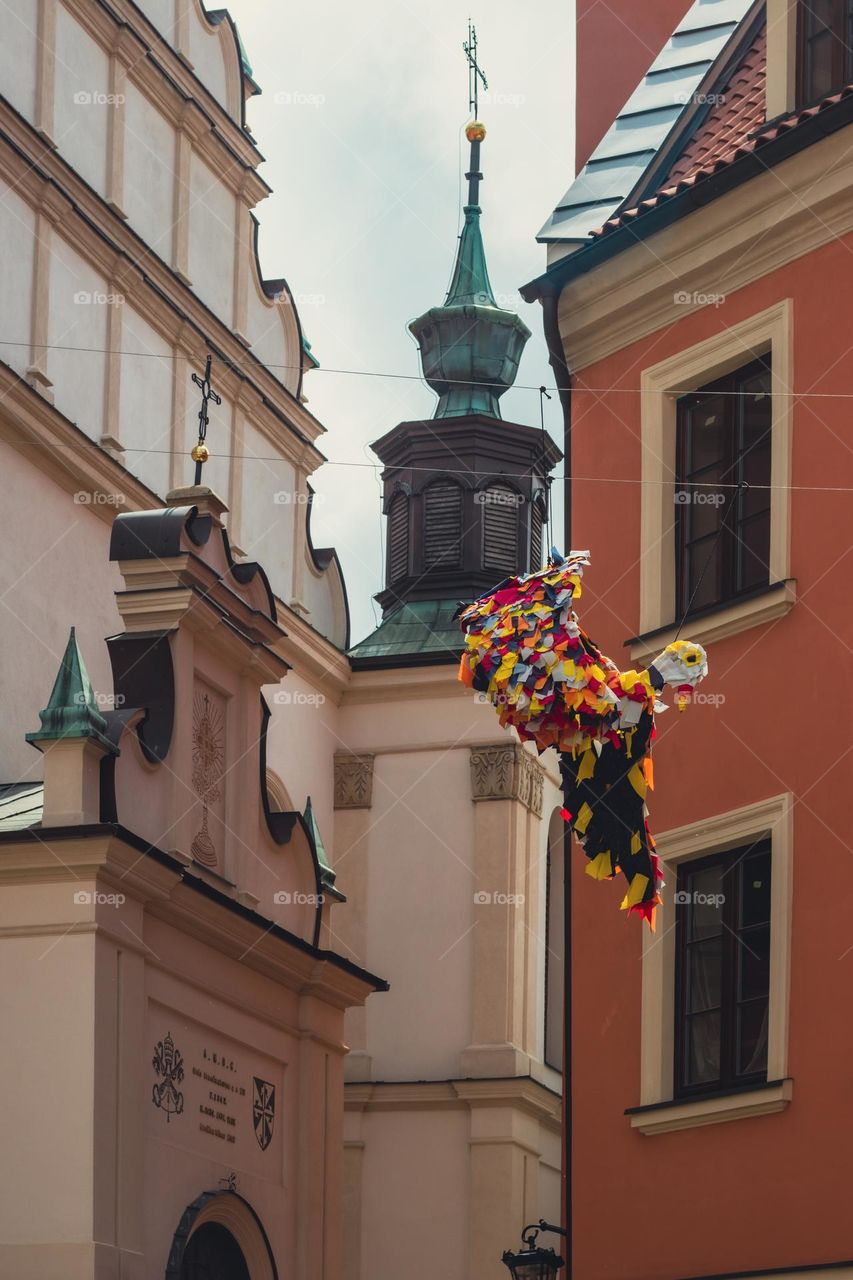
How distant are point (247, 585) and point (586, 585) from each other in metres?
3.85

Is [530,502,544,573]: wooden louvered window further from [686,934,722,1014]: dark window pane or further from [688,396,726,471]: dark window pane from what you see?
[686,934,722,1014]: dark window pane

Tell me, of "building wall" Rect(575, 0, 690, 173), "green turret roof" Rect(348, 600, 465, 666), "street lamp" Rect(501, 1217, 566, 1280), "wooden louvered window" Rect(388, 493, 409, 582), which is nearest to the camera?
"street lamp" Rect(501, 1217, 566, 1280)

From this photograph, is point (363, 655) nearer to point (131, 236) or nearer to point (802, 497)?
point (131, 236)

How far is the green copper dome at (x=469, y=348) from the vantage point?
30.5 metres

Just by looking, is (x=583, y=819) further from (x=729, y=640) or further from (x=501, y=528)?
(x=501, y=528)

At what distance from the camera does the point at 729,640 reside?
44.4 feet

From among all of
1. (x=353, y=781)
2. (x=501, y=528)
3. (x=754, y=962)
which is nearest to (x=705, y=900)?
(x=754, y=962)

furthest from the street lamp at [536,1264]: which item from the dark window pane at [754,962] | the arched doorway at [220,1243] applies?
the arched doorway at [220,1243]
